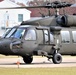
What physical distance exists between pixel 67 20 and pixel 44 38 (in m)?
1.74

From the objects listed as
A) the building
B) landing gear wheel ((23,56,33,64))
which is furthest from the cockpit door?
the building

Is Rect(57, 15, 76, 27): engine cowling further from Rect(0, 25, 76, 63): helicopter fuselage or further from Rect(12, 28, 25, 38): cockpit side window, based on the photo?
Rect(12, 28, 25, 38): cockpit side window

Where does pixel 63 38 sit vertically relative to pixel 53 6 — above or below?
below

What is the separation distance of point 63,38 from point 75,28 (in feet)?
3.66

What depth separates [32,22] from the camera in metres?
30.4

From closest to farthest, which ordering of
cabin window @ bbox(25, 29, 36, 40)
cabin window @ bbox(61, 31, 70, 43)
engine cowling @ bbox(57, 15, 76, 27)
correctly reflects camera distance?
1. cabin window @ bbox(25, 29, 36, 40)
2. engine cowling @ bbox(57, 15, 76, 27)
3. cabin window @ bbox(61, 31, 70, 43)

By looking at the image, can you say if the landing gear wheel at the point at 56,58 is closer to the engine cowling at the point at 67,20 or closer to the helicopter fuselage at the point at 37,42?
the helicopter fuselage at the point at 37,42

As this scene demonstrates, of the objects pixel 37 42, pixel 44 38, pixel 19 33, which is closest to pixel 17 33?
pixel 19 33

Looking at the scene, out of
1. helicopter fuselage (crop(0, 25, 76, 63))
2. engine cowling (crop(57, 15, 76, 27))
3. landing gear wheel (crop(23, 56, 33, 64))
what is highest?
engine cowling (crop(57, 15, 76, 27))

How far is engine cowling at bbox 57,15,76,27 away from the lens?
99.7 ft
